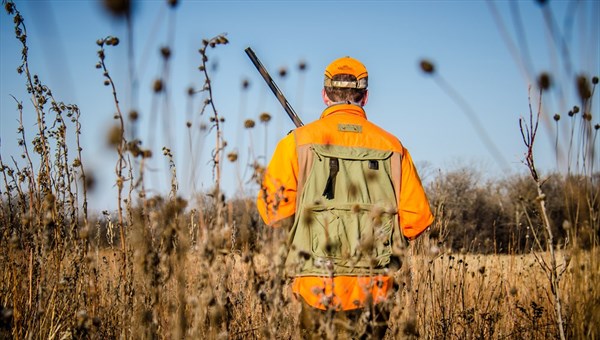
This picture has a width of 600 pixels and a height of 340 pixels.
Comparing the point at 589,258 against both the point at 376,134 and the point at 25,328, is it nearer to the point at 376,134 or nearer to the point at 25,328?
the point at 376,134

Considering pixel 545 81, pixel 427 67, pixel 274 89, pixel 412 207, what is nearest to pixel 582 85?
pixel 545 81

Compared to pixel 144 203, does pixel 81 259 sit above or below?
below

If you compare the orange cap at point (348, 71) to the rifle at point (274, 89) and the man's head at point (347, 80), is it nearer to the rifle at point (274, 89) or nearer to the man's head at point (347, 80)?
the man's head at point (347, 80)

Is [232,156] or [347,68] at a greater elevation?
[347,68]

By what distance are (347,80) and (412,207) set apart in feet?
3.08

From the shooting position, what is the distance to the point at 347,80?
323cm

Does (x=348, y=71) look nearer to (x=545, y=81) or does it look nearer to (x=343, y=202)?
(x=343, y=202)

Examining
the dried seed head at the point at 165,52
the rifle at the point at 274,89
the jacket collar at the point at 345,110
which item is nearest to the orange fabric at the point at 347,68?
the jacket collar at the point at 345,110

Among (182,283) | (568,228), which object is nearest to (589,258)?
(568,228)

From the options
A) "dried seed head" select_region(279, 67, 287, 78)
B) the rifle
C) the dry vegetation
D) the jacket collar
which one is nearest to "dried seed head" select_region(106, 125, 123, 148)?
the dry vegetation

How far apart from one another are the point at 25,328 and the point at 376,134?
2.56 metres

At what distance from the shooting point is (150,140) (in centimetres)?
170

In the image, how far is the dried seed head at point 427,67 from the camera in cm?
197

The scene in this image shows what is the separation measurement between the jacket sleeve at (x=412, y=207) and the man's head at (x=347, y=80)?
22.2 inches
